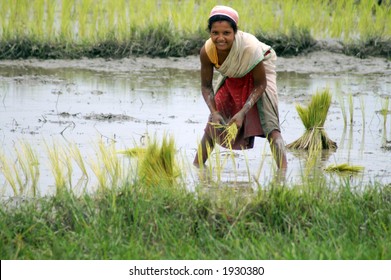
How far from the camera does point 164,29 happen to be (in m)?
10.8

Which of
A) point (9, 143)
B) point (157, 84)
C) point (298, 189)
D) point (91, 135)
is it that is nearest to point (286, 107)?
point (157, 84)

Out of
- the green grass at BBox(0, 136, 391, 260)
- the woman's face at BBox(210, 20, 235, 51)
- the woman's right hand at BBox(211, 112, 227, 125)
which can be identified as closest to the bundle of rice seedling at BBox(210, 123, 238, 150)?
the woman's right hand at BBox(211, 112, 227, 125)

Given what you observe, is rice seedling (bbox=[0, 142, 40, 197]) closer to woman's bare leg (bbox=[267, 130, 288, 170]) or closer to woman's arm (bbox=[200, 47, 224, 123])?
woman's arm (bbox=[200, 47, 224, 123])

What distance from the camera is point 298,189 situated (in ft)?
16.0

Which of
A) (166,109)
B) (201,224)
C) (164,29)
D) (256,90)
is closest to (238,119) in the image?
(256,90)

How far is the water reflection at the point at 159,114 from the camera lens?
6.60 m

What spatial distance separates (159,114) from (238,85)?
2.10m

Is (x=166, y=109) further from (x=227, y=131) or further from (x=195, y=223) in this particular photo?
(x=195, y=223)

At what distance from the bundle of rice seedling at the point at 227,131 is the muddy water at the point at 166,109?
0.21 m

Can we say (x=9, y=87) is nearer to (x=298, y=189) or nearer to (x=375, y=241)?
(x=298, y=189)

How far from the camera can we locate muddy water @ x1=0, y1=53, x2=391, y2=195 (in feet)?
21.5

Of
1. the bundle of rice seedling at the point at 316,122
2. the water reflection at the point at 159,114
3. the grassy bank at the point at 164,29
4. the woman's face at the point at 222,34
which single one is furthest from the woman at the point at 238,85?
the grassy bank at the point at 164,29

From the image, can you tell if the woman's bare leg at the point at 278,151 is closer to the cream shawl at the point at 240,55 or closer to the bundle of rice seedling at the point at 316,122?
the cream shawl at the point at 240,55

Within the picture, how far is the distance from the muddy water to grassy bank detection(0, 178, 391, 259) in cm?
64
